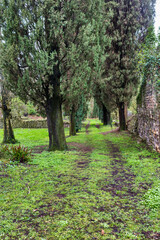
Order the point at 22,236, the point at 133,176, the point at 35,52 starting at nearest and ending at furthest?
the point at 22,236
the point at 133,176
the point at 35,52

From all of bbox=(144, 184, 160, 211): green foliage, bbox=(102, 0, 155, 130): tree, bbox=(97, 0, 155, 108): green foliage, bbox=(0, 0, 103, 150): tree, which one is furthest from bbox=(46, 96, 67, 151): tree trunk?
Result: bbox=(102, 0, 155, 130): tree

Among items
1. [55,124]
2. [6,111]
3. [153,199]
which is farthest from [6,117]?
[153,199]

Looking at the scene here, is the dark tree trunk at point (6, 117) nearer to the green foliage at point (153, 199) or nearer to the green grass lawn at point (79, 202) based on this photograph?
the green grass lawn at point (79, 202)

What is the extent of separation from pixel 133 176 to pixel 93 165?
1533 mm

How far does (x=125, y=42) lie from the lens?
47.8 feet

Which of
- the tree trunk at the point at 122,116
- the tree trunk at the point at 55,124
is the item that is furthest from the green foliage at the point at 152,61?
the tree trunk at the point at 122,116

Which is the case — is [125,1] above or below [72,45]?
above

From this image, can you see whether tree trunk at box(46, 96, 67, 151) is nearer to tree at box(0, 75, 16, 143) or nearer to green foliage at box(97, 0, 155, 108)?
tree at box(0, 75, 16, 143)

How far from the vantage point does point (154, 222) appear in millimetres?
2812

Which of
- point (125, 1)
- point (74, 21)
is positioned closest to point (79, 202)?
point (74, 21)

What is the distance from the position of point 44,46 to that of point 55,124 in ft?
11.7

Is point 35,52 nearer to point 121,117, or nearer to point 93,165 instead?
point 93,165

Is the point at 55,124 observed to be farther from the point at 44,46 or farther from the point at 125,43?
the point at 125,43

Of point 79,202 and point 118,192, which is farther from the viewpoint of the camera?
point 118,192
